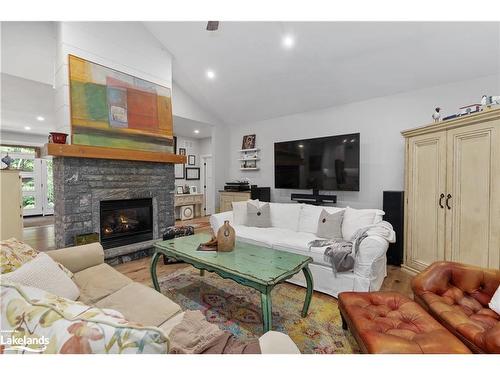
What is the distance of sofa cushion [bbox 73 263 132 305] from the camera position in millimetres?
1526

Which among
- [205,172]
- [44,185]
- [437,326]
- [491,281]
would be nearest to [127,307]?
[437,326]

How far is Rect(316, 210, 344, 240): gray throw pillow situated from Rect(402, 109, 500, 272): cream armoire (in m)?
0.91

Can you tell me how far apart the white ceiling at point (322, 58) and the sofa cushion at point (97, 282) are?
135 inches

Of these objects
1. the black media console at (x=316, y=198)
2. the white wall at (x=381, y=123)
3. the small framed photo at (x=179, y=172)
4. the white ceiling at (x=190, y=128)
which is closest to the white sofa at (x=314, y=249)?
the black media console at (x=316, y=198)

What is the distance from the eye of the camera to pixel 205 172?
23.9 feet

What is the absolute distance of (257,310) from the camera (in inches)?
80.4

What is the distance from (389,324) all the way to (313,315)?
0.79 m

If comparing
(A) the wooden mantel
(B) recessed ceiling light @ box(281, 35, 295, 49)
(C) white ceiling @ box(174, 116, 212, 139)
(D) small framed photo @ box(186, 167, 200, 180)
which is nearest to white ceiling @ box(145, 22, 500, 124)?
(B) recessed ceiling light @ box(281, 35, 295, 49)

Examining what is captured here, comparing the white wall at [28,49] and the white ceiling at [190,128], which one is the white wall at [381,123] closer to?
the white ceiling at [190,128]

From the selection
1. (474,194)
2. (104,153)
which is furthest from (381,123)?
(104,153)

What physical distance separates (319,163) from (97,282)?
3600 mm

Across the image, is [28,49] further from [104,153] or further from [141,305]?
[141,305]

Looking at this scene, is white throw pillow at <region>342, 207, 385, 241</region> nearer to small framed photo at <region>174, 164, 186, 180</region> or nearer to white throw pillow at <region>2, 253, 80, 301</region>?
white throw pillow at <region>2, 253, 80, 301</region>

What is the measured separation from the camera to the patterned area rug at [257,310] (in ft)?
5.45
